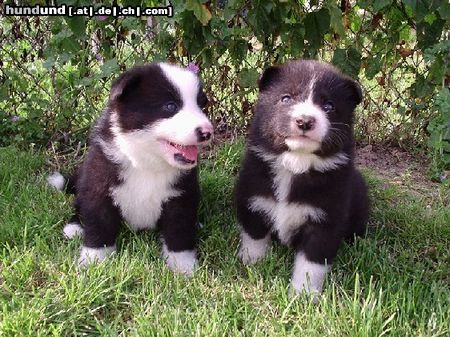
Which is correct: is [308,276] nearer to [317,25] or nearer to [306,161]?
[306,161]

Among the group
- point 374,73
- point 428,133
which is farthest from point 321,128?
point 428,133

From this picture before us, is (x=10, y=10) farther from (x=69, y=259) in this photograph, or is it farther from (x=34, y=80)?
(x=69, y=259)

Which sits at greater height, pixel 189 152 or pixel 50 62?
pixel 50 62

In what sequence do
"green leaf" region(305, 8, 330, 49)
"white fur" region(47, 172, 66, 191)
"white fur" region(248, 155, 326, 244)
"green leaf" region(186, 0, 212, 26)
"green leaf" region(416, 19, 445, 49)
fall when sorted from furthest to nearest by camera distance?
"green leaf" region(416, 19, 445, 49) < "white fur" region(47, 172, 66, 191) < "green leaf" region(305, 8, 330, 49) < "green leaf" region(186, 0, 212, 26) < "white fur" region(248, 155, 326, 244)

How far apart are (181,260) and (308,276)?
718 mm

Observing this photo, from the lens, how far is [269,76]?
2910mm

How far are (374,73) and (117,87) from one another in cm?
231

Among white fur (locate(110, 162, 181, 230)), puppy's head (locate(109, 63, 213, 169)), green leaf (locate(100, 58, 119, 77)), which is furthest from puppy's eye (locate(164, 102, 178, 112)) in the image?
green leaf (locate(100, 58, 119, 77))

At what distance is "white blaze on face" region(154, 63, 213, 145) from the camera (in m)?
2.73

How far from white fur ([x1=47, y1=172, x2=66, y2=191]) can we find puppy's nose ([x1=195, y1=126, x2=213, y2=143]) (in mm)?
1512

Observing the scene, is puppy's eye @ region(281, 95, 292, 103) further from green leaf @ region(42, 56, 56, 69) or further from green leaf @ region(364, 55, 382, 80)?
green leaf @ region(42, 56, 56, 69)

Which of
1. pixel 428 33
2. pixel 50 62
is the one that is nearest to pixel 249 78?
pixel 428 33

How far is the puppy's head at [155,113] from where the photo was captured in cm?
281

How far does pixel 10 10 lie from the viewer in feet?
14.6
